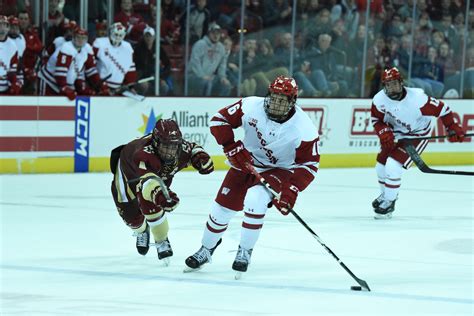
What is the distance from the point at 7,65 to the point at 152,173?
4.66 m

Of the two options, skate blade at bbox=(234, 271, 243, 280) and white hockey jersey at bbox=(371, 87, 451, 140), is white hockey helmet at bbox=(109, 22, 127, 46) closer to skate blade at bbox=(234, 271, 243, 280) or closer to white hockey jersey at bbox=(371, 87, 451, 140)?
white hockey jersey at bbox=(371, 87, 451, 140)

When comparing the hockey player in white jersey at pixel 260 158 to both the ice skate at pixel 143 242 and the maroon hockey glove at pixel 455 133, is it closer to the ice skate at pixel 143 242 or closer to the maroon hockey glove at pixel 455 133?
the ice skate at pixel 143 242

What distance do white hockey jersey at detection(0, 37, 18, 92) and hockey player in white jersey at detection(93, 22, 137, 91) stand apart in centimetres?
92

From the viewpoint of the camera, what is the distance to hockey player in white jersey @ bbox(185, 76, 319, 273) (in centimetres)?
518

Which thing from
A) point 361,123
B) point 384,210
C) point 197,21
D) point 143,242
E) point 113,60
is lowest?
point 384,210

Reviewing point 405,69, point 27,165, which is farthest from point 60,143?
point 405,69

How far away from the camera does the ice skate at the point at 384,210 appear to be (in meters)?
7.76

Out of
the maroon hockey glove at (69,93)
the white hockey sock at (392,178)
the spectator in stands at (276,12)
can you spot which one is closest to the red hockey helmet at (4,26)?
the maroon hockey glove at (69,93)

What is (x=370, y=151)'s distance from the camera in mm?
11352

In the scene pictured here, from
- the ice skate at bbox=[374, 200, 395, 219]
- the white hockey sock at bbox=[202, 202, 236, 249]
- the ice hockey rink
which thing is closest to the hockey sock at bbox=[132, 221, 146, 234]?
the ice hockey rink

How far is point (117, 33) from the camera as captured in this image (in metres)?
9.98

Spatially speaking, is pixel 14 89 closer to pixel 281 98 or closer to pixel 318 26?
pixel 318 26

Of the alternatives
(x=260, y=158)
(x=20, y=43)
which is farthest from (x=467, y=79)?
(x=260, y=158)

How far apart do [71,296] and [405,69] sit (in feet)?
27.7
